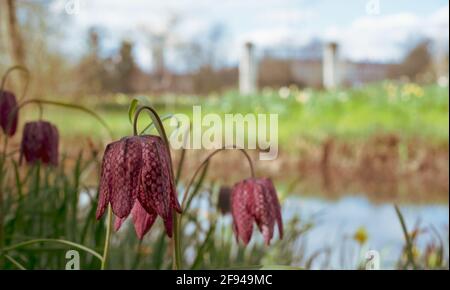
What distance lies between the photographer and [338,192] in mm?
3812

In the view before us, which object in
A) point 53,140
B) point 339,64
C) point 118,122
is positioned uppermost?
point 339,64

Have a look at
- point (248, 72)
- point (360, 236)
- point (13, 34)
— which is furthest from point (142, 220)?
point (248, 72)

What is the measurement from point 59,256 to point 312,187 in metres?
2.84

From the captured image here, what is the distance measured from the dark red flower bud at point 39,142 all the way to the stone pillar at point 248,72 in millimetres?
2760

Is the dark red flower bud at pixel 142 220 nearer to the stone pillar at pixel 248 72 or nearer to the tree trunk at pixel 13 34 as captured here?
the tree trunk at pixel 13 34

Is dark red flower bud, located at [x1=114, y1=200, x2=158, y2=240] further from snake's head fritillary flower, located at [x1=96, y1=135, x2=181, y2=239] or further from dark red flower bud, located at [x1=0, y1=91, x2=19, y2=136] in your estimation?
dark red flower bud, located at [x1=0, y1=91, x2=19, y2=136]

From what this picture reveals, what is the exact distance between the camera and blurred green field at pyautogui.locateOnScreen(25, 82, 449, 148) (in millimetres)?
4117

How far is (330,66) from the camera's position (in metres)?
4.26

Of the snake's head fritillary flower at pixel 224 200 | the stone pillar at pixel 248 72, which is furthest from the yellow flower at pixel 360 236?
the stone pillar at pixel 248 72

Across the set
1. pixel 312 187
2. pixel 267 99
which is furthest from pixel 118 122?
pixel 312 187

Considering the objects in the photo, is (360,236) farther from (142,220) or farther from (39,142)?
(142,220)

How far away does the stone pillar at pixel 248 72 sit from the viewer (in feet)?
12.3

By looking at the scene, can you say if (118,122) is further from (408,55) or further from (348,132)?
(408,55)

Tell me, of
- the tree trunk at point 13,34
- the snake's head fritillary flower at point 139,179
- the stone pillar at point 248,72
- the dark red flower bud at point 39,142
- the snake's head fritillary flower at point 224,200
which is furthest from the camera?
the stone pillar at point 248,72
